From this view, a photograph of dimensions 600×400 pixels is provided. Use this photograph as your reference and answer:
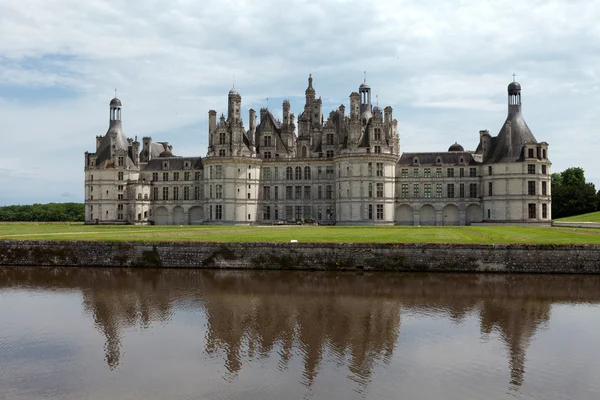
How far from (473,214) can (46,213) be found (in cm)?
7762

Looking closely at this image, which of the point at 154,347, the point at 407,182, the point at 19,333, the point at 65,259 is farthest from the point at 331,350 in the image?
the point at 407,182

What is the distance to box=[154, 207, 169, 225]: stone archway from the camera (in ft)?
263

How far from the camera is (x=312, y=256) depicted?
35.8 meters

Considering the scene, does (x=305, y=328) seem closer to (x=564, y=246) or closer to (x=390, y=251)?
(x=390, y=251)

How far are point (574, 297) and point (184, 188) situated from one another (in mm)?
60300

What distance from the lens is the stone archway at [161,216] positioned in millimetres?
80125

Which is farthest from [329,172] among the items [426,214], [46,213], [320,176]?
[46,213]

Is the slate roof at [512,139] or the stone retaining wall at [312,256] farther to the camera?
the slate roof at [512,139]

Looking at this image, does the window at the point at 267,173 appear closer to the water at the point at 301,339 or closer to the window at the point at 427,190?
the window at the point at 427,190

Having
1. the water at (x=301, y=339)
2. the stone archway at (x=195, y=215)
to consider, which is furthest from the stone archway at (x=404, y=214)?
the water at (x=301, y=339)

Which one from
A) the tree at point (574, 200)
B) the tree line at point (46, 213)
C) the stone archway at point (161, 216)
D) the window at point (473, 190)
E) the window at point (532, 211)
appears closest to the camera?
the window at point (532, 211)

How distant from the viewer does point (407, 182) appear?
7319cm

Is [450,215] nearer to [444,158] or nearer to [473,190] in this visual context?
[473,190]

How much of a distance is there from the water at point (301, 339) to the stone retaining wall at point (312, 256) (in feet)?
9.28
